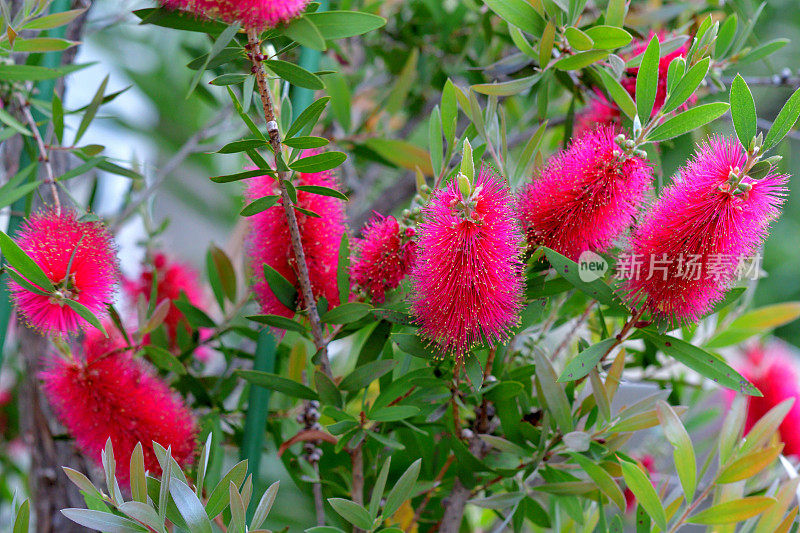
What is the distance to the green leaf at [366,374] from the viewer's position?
1.04 feet

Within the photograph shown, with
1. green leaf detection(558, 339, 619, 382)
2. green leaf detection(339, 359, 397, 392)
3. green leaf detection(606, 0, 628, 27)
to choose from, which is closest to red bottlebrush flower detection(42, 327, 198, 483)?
green leaf detection(339, 359, 397, 392)

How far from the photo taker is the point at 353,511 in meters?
0.29

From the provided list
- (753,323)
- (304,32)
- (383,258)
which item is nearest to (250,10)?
(304,32)

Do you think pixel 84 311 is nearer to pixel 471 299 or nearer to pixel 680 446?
pixel 471 299

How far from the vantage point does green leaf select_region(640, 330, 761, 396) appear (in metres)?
0.30

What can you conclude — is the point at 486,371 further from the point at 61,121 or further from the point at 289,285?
the point at 61,121

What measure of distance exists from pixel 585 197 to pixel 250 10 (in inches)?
6.0

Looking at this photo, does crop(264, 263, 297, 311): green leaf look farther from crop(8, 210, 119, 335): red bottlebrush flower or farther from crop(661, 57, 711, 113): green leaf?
crop(661, 57, 711, 113): green leaf

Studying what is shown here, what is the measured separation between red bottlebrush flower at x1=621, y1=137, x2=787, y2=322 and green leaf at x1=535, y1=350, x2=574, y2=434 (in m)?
0.06

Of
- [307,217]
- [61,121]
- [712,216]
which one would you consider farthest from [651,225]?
[61,121]

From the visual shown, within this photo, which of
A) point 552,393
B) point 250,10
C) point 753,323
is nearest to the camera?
point 250,10

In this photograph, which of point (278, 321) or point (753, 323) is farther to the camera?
point (753, 323)

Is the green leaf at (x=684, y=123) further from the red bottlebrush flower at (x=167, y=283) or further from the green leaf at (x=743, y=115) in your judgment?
the red bottlebrush flower at (x=167, y=283)

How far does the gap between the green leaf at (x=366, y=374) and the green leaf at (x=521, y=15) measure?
0.57 feet
